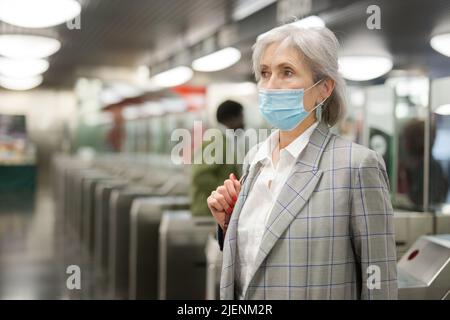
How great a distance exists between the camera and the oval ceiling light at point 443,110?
7.85ft

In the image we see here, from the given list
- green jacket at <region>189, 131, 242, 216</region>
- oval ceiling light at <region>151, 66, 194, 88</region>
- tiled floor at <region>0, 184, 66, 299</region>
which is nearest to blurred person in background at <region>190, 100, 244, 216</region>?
green jacket at <region>189, 131, 242, 216</region>

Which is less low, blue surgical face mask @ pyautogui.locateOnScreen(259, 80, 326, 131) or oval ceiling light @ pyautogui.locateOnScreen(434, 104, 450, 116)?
oval ceiling light @ pyautogui.locateOnScreen(434, 104, 450, 116)

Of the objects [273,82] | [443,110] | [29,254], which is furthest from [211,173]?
[29,254]

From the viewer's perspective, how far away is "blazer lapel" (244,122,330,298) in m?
1.25

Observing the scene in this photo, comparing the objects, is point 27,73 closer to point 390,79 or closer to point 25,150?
point 390,79

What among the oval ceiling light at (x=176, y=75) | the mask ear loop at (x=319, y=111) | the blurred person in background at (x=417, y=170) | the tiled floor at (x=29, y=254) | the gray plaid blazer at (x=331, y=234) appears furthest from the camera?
the oval ceiling light at (x=176, y=75)

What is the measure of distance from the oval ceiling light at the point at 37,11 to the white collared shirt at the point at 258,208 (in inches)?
47.7

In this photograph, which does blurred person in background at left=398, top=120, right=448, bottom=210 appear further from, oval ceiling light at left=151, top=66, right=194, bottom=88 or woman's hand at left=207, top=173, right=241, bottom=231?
oval ceiling light at left=151, top=66, right=194, bottom=88

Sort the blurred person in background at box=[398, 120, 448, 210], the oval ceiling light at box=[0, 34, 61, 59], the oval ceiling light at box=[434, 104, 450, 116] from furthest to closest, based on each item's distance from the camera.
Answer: the oval ceiling light at box=[0, 34, 61, 59] < the blurred person in background at box=[398, 120, 448, 210] < the oval ceiling light at box=[434, 104, 450, 116]

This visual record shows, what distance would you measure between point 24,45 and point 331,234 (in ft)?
→ 8.65

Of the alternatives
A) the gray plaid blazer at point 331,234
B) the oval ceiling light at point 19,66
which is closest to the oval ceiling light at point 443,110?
the gray plaid blazer at point 331,234

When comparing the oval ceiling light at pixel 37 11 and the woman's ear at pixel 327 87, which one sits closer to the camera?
the woman's ear at pixel 327 87

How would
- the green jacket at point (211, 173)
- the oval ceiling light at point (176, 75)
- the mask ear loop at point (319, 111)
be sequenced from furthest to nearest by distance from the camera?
the oval ceiling light at point (176, 75)
the green jacket at point (211, 173)
the mask ear loop at point (319, 111)

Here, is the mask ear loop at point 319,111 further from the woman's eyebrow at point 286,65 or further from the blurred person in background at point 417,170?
the blurred person in background at point 417,170
